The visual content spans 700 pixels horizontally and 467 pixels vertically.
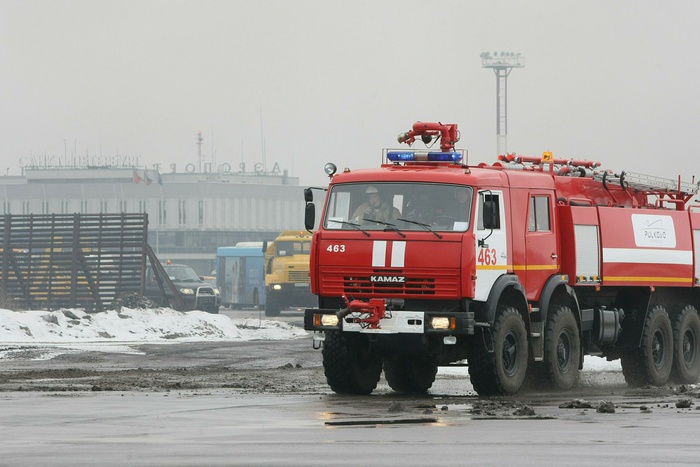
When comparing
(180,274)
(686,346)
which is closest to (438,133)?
(686,346)

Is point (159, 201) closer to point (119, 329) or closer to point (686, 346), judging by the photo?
point (119, 329)

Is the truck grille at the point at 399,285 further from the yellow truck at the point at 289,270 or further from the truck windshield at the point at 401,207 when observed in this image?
the yellow truck at the point at 289,270

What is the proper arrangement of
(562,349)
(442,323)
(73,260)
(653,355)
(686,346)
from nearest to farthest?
(442,323), (562,349), (653,355), (686,346), (73,260)

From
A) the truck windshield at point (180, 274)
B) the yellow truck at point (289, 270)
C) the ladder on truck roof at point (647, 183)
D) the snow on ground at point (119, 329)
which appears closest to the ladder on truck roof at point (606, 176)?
the ladder on truck roof at point (647, 183)

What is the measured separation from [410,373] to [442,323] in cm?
267

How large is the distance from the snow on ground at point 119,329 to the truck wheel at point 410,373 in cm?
1182

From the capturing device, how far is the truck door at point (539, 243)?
18547 mm

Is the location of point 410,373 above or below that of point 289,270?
below

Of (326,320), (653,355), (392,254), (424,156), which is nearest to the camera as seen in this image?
(392,254)

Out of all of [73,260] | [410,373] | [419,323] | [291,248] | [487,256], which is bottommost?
[410,373]

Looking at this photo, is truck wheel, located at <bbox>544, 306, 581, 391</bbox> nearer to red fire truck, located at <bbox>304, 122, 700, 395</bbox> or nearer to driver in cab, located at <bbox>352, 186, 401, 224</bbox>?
red fire truck, located at <bbox>304, 122, 700, 395</bbox>

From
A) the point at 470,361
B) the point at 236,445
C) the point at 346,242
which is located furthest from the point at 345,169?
the point at 236,445

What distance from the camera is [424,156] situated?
60.2 ft

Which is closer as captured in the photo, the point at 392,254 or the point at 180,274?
the point at 392,254
